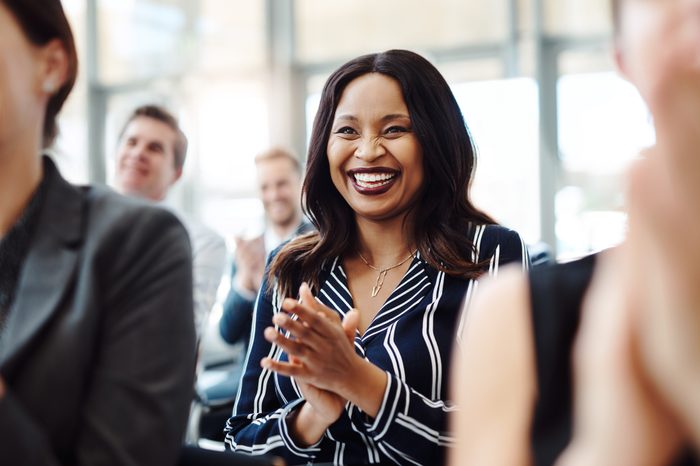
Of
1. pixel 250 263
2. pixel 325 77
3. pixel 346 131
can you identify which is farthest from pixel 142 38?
pixel 346 131

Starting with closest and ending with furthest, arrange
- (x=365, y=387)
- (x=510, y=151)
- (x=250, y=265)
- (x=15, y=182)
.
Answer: (x=15, y=182) → (x=365, y=387) → (x=250, y=265) → (x=510, y=151)

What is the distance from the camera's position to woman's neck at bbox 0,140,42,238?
1.19 meters

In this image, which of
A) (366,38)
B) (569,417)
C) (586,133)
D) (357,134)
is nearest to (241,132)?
A: (366,38)

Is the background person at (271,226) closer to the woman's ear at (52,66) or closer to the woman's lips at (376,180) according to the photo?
the woman's lips at (376,180)

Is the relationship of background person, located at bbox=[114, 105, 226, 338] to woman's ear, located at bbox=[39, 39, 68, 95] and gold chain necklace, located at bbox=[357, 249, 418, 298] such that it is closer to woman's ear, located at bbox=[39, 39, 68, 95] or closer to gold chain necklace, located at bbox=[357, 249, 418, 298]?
gold chain necklace, located at bbox=[357, 249, 418, 298]

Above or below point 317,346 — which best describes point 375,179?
above

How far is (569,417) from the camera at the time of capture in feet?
2.27

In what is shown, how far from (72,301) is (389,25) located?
6127mm

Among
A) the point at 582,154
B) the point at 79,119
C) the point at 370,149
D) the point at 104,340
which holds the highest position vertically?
the point at 79,119

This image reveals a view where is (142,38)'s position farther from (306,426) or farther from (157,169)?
(306,426)

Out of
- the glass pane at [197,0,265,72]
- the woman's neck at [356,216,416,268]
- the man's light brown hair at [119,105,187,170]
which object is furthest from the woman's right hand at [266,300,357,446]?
the glass pane at [197,0,265,72]

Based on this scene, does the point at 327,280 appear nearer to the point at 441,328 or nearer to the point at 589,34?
the point at 441,328

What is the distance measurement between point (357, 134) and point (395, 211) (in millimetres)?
201

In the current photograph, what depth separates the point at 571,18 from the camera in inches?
253
